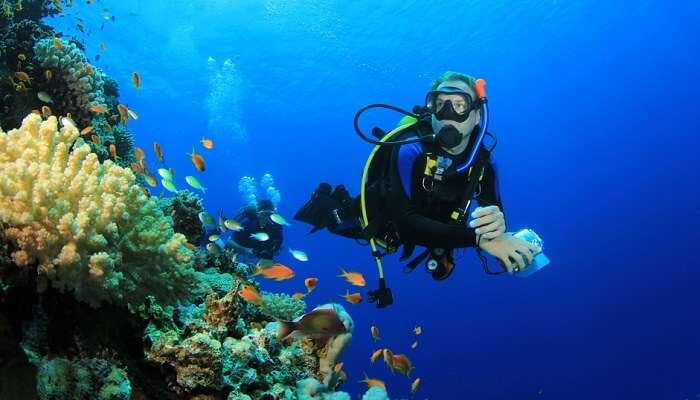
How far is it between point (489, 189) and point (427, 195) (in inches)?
31.6

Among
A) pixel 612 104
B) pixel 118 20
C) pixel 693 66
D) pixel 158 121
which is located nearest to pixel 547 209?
pixel 612 104

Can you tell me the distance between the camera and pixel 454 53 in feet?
160

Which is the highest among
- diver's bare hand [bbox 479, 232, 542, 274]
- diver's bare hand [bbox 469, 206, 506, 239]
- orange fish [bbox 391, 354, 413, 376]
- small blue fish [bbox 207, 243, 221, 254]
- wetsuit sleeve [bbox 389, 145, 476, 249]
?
small blue fish [bbox 207, 243, 221, 254]

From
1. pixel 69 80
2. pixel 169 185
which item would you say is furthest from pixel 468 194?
pixel 69 80

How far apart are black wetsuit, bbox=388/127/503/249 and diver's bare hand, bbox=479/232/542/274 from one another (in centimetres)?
30

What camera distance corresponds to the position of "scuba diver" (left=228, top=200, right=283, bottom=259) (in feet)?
34.2

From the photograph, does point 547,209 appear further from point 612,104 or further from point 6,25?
point 6,25

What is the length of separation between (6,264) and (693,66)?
326ft

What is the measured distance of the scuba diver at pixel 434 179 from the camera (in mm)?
4125

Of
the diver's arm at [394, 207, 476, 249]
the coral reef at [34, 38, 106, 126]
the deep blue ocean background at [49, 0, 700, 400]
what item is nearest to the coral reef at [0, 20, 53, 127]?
the coral reef at [34, 38, 106, 126]

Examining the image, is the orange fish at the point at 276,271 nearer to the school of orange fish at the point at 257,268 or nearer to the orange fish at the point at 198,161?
the school of orange fish at the point at 257,268

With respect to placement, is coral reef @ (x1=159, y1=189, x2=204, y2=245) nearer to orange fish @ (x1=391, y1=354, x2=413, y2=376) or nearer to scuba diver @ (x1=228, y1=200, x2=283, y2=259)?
orange fish @ (x1=391, y1=354, x2=413, y2=376)

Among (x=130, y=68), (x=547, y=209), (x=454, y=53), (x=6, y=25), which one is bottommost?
(x=6, y=25)

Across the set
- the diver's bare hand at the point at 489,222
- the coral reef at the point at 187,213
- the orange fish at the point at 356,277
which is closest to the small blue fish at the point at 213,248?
the coral reef at the point at 187,213
